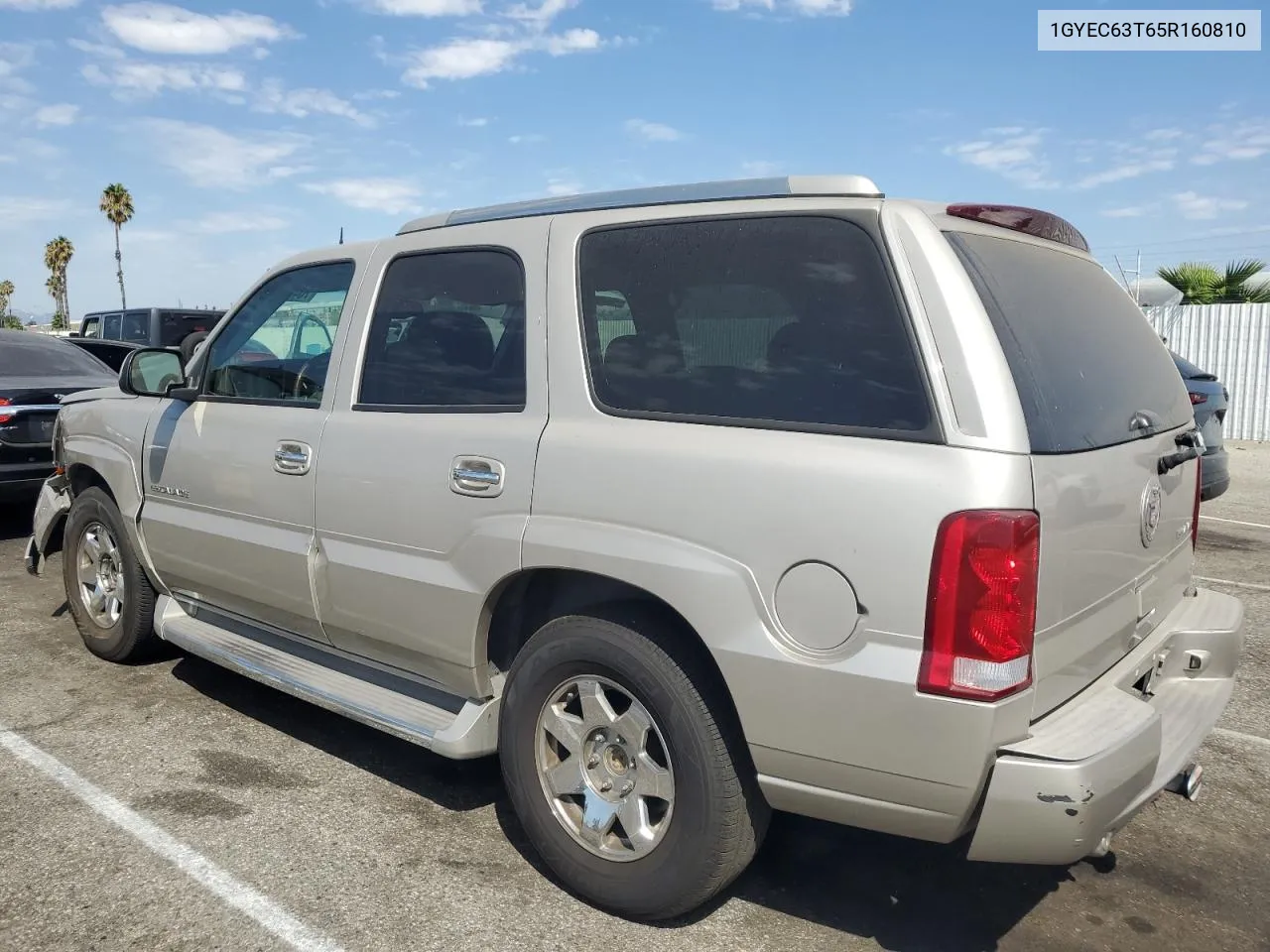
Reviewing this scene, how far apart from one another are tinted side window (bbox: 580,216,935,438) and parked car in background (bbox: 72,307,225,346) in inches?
524

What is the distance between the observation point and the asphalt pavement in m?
2.95

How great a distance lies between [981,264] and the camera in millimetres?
2689

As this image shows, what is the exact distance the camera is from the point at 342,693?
12.2 ft

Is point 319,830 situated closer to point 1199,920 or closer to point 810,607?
point 810,607

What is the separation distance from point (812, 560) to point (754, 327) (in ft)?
2.19

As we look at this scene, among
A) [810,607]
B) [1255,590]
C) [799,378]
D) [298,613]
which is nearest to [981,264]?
[799,378]

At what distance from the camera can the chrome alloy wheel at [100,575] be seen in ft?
16.6

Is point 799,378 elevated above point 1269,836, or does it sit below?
above

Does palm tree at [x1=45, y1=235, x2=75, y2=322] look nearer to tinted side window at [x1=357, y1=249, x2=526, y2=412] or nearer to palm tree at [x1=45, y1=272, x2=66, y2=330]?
palm tree at [x1=45, y1=272, x2=66, y2=330]

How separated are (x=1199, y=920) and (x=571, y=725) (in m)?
1.90

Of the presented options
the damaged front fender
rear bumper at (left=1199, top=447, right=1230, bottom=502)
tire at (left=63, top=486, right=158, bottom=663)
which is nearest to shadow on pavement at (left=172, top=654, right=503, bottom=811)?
tire at (left=63, top=486, right=158, bottom=663)

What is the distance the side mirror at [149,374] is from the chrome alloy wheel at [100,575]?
75 cm

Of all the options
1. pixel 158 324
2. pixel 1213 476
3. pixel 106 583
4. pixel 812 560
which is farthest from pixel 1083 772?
pixel 158 324

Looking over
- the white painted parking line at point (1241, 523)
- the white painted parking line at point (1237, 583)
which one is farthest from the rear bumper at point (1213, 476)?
the white painted parking line at point (1241, 523)
